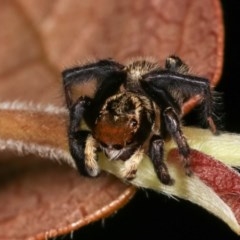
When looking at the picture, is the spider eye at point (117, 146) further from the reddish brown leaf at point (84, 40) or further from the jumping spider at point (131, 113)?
the reddish brown leaf at point (84, 40)

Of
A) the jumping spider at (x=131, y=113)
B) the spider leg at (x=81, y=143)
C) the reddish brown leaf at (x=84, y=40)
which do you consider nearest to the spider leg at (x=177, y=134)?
the jumping spider at (x=131, y=113)

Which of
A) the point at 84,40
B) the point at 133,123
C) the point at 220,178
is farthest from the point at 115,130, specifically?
the point at 84,40

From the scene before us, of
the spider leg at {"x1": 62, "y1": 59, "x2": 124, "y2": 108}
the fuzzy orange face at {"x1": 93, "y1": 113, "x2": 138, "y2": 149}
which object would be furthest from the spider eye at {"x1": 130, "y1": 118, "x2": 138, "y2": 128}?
the spider leg at {"x1": 62, "y1": 59, "x2": 124, "y2": 108}

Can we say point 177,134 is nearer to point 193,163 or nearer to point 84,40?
point 193,163

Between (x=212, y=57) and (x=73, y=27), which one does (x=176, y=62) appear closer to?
(x=212, y=57)

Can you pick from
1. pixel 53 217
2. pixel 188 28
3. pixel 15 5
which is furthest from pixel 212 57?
pixel 15 5

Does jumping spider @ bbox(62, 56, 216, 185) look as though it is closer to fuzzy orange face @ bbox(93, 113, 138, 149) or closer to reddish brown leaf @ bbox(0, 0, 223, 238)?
fuzzy orange face @ bbox(93, 113, 138, 149)
